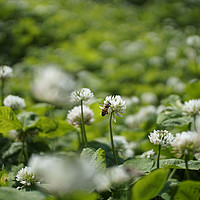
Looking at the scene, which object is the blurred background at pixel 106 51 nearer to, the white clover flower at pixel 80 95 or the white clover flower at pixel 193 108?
the white clover flower at pixel 80 95

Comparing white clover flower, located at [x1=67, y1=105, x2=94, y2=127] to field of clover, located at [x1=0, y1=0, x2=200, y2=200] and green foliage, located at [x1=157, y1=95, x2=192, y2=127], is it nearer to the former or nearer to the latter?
field of clover, located at [x1=0, y1=0, x2=200, y2=200]

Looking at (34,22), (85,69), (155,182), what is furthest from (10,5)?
(155,182)

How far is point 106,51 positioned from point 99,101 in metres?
3.54

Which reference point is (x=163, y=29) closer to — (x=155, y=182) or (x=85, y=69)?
(x=85, y=69)

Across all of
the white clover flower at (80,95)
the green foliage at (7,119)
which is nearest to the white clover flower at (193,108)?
the white clover flower at (80,95)

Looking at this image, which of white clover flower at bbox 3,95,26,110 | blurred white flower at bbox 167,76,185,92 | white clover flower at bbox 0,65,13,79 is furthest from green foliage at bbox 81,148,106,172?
blurred white flower at bbox 167,76,185,92

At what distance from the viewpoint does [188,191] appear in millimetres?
747

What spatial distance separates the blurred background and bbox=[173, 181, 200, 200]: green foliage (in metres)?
0.52

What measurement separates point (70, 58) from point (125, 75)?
3.61 feet

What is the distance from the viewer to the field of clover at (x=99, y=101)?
0.78 meters

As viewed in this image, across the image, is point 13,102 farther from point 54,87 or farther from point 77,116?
point 54,87

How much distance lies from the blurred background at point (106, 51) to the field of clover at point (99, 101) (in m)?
0.01

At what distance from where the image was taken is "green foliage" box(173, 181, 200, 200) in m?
0.74

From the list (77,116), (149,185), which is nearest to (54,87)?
(77,116)
